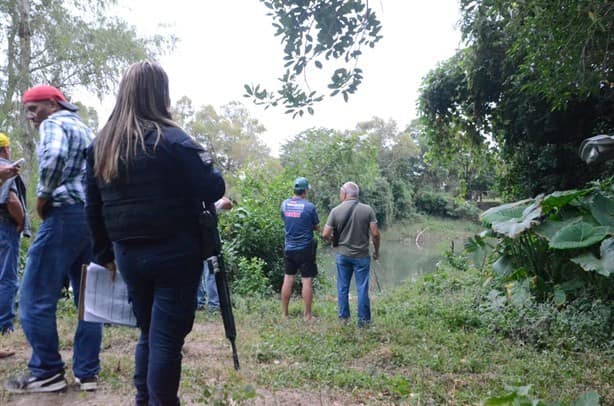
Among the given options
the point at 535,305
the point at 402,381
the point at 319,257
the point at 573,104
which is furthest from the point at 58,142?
the point at 573,104

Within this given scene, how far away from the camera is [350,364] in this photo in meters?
3.99

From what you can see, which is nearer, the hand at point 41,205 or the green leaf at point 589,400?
the green leaf at point 589,400

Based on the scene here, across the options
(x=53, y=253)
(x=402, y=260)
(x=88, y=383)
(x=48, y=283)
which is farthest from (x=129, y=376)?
(x=402, y=260)

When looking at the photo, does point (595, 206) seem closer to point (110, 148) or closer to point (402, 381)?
point (402, 381)

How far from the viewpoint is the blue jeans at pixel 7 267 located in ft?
13.4

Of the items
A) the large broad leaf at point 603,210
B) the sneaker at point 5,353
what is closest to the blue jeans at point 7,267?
the sneaker at point 5,353

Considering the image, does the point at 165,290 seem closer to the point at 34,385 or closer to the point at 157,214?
the point at 157,214

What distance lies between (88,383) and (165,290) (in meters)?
1.19

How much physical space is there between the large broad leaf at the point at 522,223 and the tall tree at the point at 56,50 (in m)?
10.3

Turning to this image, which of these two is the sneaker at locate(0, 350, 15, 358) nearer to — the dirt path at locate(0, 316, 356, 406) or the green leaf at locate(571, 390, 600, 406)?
the dirt path at locate(0, 316, 356, 406)

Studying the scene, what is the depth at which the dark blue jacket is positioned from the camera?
2.13 metres

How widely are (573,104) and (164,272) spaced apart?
398 inches

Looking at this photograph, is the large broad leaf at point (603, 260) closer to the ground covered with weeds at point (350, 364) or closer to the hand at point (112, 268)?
the ground covered with weeds at point (350, 364)

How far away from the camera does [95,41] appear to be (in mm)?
12383
